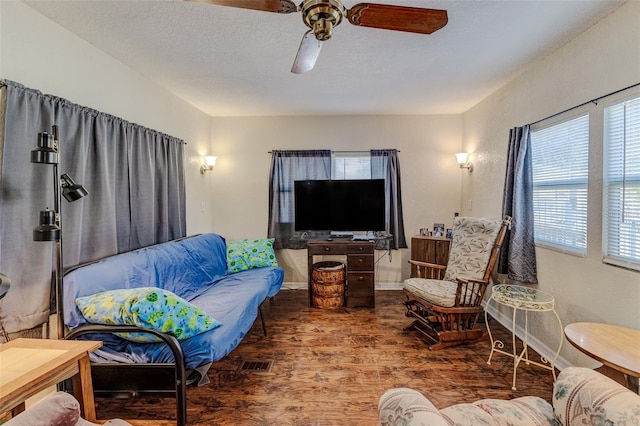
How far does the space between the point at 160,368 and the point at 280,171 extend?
10.1ft

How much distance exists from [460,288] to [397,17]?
7.26 ft

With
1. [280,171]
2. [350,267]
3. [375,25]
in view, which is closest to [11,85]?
[375,25]

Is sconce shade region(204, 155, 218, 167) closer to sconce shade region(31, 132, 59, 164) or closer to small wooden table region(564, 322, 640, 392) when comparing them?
sconce shade region(31, 132, 59, 164)

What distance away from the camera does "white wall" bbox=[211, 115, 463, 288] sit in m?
4.27

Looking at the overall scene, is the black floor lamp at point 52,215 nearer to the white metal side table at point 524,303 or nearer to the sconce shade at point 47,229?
the sconce shade at point 47,229

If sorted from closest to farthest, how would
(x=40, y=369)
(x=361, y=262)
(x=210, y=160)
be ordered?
(x=40, y=369) → (x=361, y=262) → (x=210, y=160)

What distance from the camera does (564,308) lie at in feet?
7.59

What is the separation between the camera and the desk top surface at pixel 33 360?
3.51ft

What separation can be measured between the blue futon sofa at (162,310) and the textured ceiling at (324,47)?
165 centimetres

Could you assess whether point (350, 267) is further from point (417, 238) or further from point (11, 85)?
point (11, 85)

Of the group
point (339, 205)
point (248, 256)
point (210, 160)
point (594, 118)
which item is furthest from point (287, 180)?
point (594, 118)

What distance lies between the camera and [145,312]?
61.6 inches

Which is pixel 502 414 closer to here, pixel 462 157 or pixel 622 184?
pixel 622 184

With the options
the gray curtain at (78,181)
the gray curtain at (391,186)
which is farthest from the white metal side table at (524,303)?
the gray curtain at (78,181)
